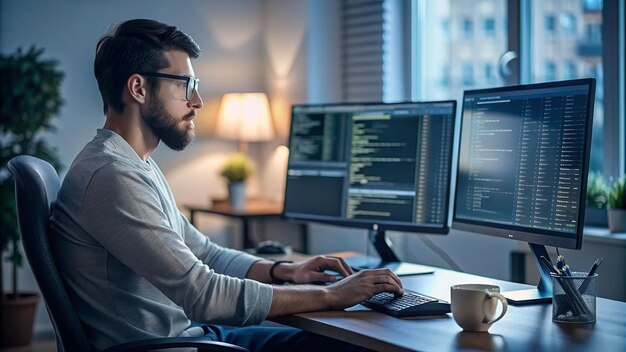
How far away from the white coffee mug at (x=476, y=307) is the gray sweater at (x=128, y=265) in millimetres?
406

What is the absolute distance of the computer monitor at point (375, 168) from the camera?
2.38 metres

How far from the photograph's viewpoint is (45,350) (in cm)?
404

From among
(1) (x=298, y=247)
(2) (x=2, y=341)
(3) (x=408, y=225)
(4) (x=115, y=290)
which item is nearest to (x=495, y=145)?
(3) (x=408, y=225)

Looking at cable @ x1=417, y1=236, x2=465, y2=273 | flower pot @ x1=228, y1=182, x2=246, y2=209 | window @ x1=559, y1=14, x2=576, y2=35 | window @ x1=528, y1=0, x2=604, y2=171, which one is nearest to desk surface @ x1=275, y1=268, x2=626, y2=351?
cable @ x1=417, y1=236, x2=465, y2=273

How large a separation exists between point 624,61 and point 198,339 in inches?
85.4

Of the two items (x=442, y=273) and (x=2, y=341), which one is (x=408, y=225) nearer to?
(x=442, y=273)

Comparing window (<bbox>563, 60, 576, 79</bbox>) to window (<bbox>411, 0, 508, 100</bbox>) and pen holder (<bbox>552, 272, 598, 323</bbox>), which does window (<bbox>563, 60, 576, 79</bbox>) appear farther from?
pen holder (<bbox>552, 272, 598, 323</bbox>)

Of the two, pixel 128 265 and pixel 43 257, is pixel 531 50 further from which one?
pixel 43 257

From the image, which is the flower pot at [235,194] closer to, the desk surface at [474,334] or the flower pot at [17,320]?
the flower pot at [17,320]

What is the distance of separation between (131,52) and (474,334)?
39.7 inches

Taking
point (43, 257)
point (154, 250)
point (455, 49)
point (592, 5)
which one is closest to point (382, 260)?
point (154, 250)

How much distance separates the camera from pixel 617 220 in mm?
2797

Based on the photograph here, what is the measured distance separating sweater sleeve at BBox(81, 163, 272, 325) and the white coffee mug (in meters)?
0.42

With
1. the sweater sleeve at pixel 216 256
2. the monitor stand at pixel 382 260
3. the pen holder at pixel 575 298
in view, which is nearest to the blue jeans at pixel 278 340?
the sweater sleeve at pixel 216 256
